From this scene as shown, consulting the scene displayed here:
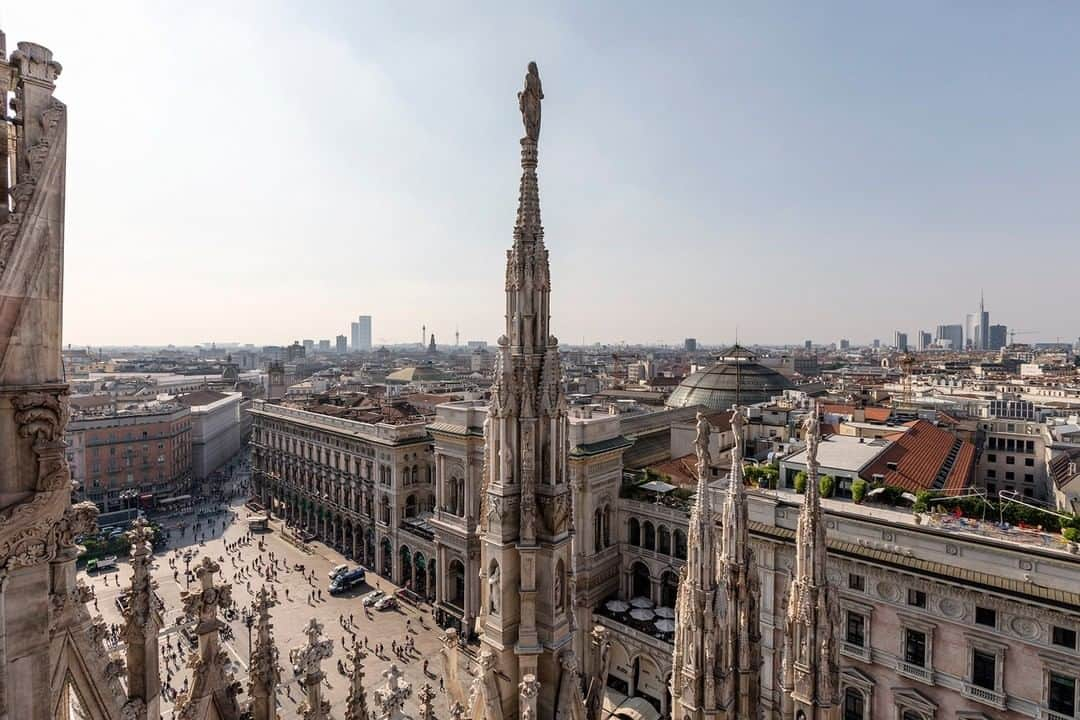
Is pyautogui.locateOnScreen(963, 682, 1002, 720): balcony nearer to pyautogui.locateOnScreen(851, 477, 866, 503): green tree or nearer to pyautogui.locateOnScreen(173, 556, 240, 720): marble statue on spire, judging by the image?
pyautogui.locateOnScreen(851, 477, 866, 503): green tree

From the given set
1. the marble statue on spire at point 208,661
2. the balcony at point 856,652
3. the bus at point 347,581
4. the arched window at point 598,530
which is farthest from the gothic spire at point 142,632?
the bus at point 347,581

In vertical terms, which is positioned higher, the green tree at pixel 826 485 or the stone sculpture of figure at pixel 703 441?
the stone sculpture of figure at pixel 703 441

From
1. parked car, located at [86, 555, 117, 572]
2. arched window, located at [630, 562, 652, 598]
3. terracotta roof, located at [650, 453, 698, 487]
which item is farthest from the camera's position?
parked car, located at [86, 555, 117, 572]

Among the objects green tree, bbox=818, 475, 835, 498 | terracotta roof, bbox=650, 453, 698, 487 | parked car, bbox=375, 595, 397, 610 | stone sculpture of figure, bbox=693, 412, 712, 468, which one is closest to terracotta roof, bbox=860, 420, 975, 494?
green tree, bbox=818, 475, 835, 498

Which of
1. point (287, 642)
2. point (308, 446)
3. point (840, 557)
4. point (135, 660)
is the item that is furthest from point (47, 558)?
point (308, 446)

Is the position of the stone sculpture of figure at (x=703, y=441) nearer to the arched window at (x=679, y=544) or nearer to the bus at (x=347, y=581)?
the arched window at (x=679, y=544)

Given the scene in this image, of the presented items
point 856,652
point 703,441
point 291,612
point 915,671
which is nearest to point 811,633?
point 703,441
